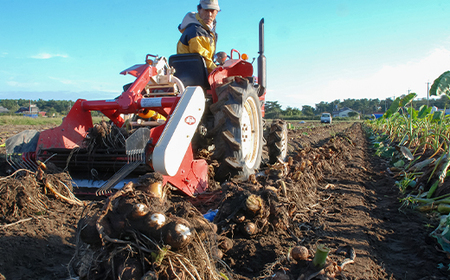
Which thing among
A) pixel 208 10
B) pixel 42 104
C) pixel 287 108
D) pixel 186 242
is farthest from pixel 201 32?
pixel 42 104

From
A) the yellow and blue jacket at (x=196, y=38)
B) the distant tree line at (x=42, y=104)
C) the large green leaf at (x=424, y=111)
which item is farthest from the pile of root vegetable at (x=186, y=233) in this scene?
the distant tree line at (x=42, y=104)

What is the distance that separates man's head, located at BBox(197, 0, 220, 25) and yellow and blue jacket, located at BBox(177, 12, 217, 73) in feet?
0.34

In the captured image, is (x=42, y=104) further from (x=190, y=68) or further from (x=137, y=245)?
(x=137, y=245)

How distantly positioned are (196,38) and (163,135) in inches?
87.8

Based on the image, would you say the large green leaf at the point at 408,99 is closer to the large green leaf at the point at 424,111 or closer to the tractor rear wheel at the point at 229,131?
the large green leaf at the point at 424,111

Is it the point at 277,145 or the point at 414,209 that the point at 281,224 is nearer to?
the point at 414,209

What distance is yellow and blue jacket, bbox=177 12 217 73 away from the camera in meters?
4.50

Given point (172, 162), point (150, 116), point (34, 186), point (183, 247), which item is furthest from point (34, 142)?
point (183, 247)

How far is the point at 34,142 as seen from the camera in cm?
368

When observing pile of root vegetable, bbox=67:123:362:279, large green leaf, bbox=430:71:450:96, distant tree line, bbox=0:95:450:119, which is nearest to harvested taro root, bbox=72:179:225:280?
pile of root vegetable, bbox=67:123:362:279

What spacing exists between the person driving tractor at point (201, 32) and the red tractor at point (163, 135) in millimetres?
214

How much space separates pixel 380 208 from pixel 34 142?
171 inches

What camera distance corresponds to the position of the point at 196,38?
4.48 meters

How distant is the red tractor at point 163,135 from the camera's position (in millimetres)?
2951
